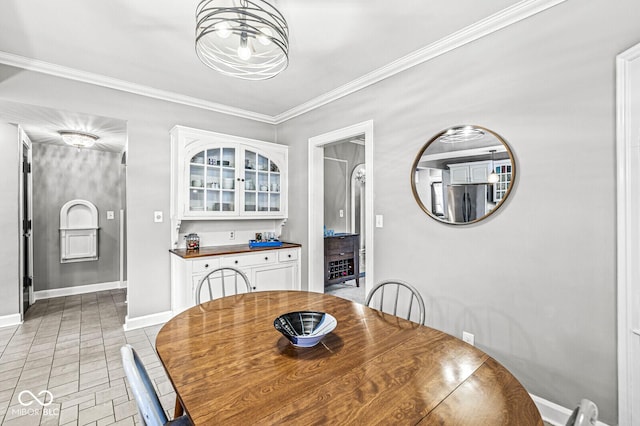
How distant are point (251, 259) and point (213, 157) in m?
1.25

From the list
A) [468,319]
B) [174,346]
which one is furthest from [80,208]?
[468,319]

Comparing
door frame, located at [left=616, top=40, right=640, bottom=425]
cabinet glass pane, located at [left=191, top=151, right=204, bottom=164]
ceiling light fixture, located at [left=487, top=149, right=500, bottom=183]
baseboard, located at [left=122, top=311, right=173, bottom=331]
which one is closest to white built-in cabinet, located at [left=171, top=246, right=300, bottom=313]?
baseboard, located at [left=122, top=311, right=173, bottom=331]

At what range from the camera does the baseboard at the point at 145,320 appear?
3.25 meters

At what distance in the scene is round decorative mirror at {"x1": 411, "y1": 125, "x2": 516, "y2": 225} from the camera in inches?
81.3

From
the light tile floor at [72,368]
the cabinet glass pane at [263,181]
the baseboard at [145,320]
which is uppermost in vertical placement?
the cabinet glass pane at [263,181]

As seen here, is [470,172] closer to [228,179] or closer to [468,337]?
[468,337]

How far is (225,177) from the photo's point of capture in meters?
3.59

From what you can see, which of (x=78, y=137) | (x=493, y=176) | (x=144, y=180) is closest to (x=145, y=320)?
(x=144, y=180)

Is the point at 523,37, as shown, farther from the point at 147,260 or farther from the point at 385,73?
the point at 147,260

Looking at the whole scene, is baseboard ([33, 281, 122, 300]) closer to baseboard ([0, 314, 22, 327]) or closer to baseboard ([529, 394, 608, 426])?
baseboard ([0, 314, 22, 327])

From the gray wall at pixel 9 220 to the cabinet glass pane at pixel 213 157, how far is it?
2.07 metres

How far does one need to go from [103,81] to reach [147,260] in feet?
6.14

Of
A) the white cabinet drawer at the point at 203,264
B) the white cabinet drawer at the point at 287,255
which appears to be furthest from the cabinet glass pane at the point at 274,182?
the white cabinet drawer at the point at 203,264

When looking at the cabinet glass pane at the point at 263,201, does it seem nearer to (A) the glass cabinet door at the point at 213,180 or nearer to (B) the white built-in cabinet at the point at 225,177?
(B) the white built-in cabinet at the point at 225,177
